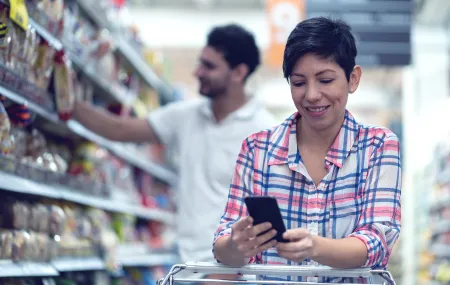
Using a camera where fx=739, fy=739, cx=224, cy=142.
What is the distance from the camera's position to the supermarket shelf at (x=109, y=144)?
2.75 meters

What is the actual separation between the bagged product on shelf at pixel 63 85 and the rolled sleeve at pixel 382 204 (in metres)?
1.70

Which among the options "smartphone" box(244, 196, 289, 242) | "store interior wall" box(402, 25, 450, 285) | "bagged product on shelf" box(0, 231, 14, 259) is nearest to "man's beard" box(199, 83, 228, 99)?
"bagged product on shelf" box(0, 231, 14, 259)

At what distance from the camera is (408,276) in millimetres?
11477

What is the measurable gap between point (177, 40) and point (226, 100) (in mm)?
7493

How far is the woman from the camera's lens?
5.51 feet

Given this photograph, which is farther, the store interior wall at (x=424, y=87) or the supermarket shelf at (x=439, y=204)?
the store interior wall at (x=424, y=87)

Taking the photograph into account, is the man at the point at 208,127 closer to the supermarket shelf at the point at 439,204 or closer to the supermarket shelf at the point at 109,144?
the supermarket shelf at the point at 109,144

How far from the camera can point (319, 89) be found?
1728 millimetres

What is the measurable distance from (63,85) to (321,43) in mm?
1660

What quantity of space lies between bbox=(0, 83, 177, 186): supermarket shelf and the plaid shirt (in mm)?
1077

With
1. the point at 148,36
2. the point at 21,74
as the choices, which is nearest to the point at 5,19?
the point at 21,74

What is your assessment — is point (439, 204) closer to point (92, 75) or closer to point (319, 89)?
point (92, 75)

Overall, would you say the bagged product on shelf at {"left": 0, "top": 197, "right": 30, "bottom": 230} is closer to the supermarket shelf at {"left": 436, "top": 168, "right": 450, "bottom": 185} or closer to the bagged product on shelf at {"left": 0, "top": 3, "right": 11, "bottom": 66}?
the bagged product on shelf at {"left": 0, "top": 3, "right": 11, "bottom": 66}

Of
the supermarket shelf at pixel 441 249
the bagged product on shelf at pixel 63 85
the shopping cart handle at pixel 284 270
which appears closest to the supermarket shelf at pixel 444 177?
the supermarket shelf at pixel 441 249
